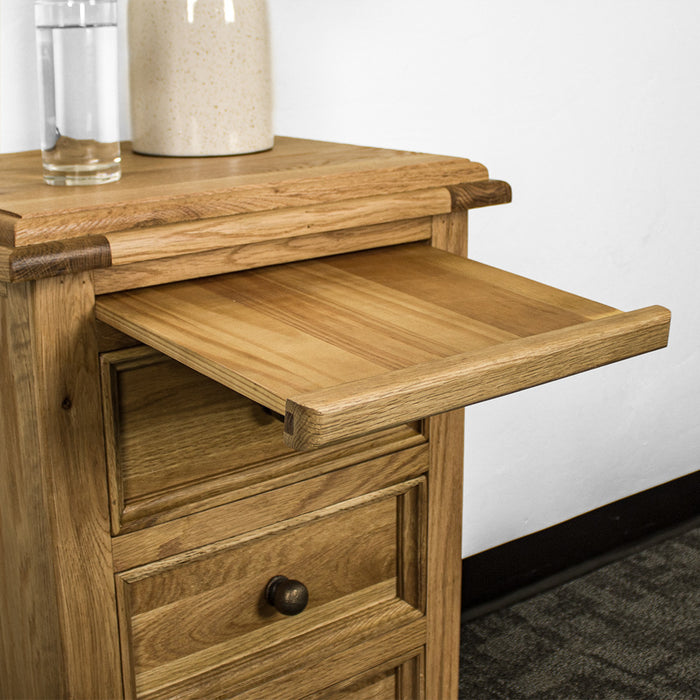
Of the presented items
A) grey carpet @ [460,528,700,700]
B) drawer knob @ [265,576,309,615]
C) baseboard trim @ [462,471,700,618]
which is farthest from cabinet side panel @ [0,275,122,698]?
baseboard trim @ [462,471,700,618]

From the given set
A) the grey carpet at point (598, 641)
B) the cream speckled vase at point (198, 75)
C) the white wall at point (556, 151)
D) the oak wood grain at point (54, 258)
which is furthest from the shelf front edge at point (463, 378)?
the grey carpet at point (598, 641)

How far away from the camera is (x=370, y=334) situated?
725 mm

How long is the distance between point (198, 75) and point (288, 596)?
21.3 inches

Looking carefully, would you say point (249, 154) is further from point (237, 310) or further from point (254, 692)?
point (254, 692)

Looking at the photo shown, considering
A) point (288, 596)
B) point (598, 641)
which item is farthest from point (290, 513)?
point (598, 641)

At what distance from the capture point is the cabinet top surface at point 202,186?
2.54 feet

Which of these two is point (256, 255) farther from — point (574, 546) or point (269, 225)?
point (574, 546)

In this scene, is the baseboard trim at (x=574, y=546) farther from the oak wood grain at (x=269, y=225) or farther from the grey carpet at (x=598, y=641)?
the oak wood grain at (x=269, y=225)

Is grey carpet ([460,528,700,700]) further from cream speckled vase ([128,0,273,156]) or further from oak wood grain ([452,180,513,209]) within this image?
cream speckled vase ([128,0,273,156])

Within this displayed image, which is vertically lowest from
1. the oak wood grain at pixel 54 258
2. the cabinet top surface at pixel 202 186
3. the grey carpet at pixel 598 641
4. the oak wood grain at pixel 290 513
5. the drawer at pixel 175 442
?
the grey carpet at pixel 598 641

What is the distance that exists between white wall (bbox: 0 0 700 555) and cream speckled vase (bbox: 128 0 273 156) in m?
0.34

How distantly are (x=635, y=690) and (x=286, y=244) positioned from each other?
3.65ft

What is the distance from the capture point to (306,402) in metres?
0.60

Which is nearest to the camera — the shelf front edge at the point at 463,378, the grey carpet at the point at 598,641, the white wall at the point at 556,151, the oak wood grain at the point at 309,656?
the shelf front edge at the point at 463,378
